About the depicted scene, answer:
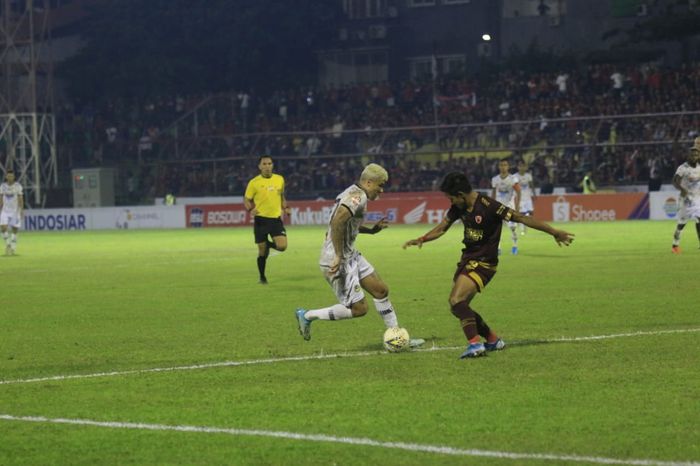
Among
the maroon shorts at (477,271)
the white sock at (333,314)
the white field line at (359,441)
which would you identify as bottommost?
the white field line at (359,441)

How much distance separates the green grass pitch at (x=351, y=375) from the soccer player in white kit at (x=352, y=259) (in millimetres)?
Result: 436

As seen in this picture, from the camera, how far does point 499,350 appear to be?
13070 mm

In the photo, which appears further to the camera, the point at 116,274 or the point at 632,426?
the point at 116,274

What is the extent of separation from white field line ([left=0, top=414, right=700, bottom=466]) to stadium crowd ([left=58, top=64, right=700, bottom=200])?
46.7 m

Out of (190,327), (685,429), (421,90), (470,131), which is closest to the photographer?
(685,429)

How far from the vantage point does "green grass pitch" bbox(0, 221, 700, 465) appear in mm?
8422

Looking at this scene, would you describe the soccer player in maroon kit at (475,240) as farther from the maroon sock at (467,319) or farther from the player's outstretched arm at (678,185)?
the player's outstretched arm at (678,185)

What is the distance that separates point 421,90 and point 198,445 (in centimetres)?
→ 5975

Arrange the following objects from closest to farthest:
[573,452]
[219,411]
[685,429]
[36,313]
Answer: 1. [573,452]
2. [685,429]
3. [219,411]
4. [36,313]

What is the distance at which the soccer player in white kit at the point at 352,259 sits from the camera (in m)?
13.1

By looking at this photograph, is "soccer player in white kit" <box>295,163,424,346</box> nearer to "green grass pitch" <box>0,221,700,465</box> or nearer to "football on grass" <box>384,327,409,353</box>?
"football on grass" <box>384,327,409,353</box>

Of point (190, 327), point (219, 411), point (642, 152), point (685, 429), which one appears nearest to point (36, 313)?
point (190, 327)

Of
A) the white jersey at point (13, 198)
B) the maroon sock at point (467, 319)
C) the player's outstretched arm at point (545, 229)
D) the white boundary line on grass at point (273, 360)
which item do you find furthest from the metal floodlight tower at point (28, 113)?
the player's outstretched arm at point (545, 229)

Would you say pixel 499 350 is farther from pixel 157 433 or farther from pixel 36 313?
pixel 36 313
